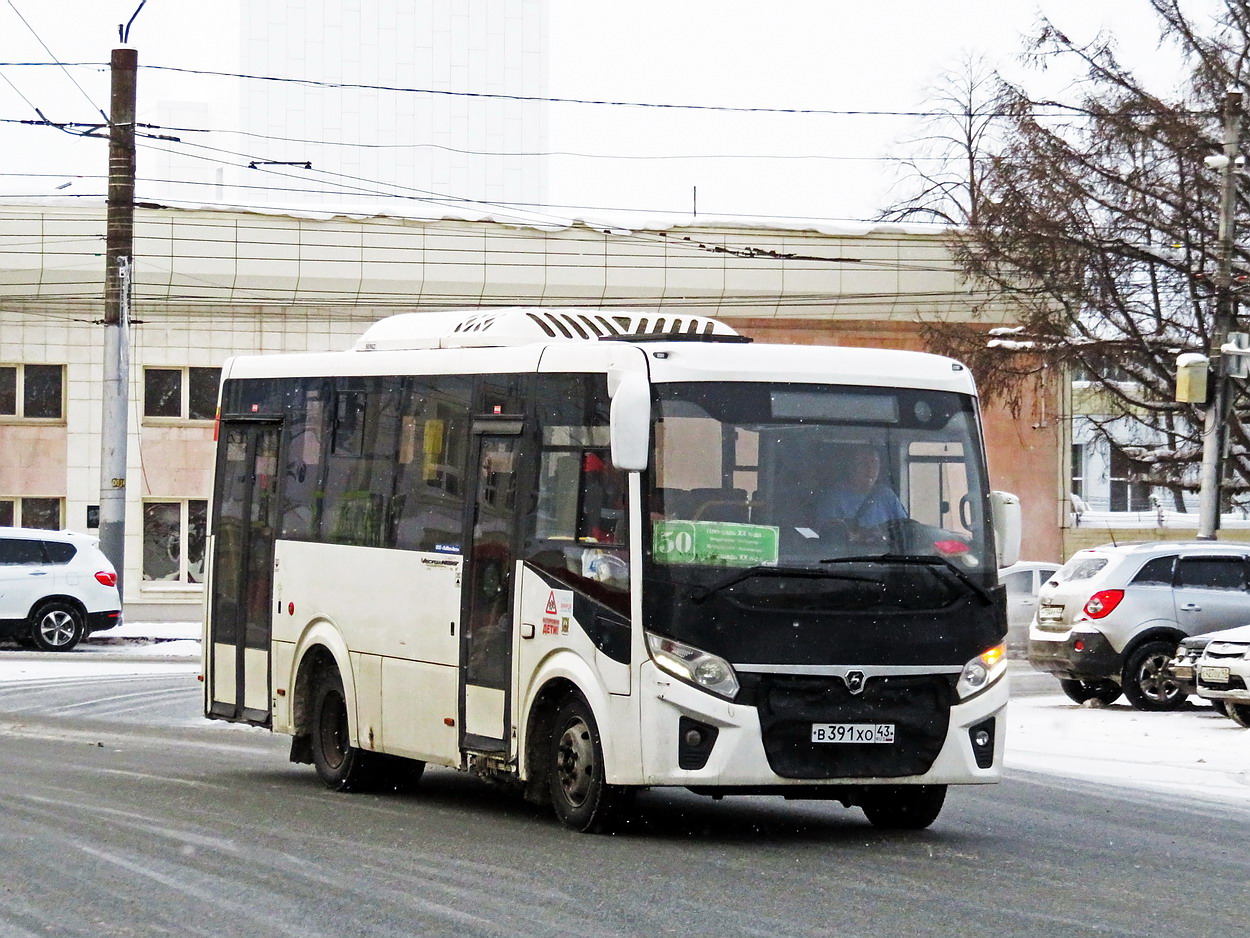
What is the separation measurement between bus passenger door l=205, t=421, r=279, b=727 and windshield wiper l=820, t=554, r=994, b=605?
195 inches

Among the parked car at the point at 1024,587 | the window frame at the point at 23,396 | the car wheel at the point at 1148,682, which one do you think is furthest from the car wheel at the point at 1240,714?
the window frame at the point at 23,396

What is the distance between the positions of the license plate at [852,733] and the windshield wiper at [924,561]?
804mm

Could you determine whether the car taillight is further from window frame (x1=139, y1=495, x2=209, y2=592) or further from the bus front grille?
window frame (x1=139, y1=495, x2=209, y2=592)

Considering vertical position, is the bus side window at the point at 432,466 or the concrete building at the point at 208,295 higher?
the concrete building at the point at 208,295

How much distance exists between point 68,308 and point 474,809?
91.4 feet

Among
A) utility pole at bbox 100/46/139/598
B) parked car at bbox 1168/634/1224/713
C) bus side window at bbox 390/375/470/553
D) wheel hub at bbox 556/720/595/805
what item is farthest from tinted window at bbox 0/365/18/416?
wheel hub at bbox 556/720/595/805

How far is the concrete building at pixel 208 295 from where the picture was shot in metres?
38.2

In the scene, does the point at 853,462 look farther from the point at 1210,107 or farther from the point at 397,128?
the point at 397,128

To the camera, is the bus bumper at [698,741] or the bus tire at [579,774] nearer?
the bus bumper at [698,741]

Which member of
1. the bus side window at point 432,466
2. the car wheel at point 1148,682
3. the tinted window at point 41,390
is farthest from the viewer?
the tinted window at point 41,390

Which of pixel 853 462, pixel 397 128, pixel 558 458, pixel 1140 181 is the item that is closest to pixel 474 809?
pixel 558 458

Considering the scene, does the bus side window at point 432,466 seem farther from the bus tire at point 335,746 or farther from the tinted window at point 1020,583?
the tinted window at point 1020,583

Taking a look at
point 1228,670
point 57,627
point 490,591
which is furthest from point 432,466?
point 57,627

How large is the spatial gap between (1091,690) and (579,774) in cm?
1255
